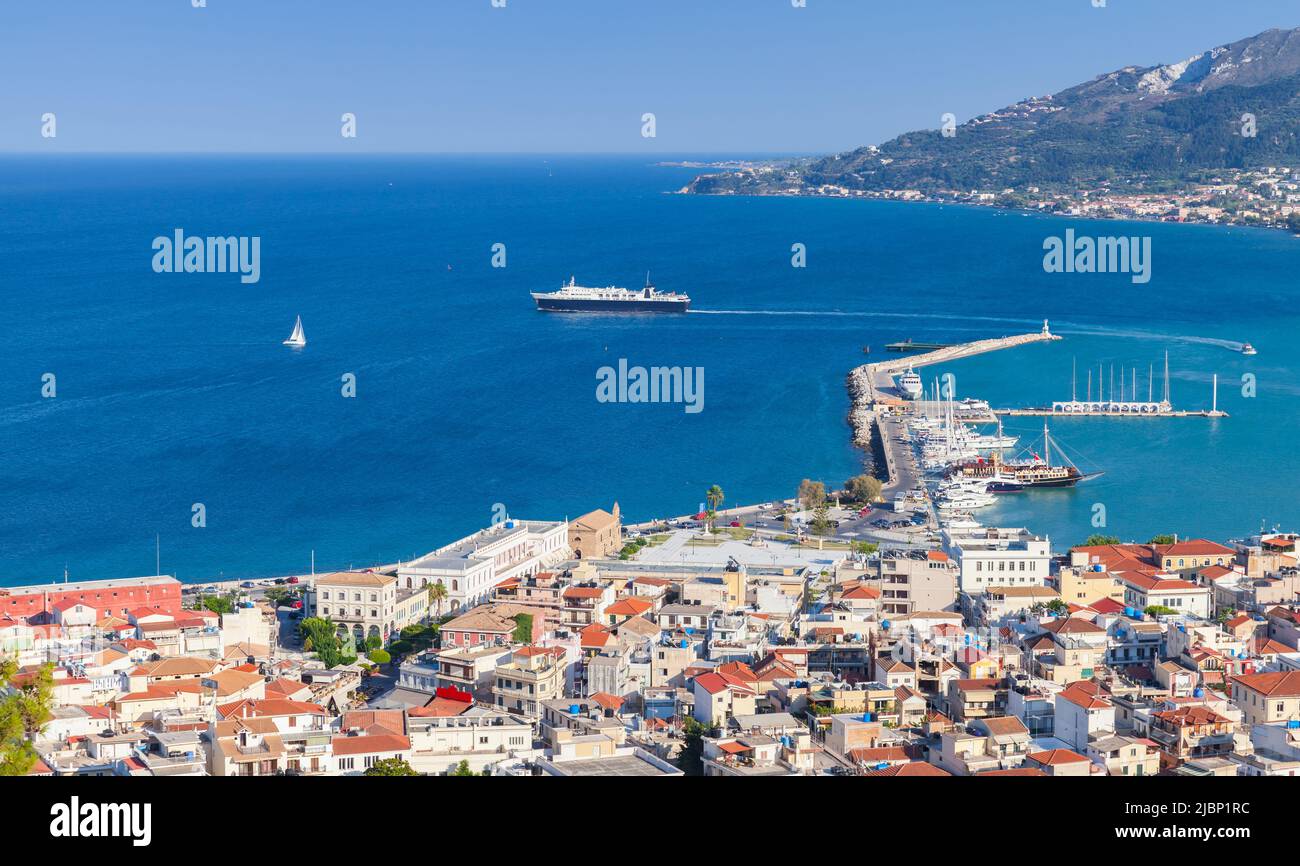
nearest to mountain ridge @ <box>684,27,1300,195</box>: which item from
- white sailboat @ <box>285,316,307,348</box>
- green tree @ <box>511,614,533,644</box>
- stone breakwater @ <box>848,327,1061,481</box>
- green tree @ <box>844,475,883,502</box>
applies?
stone breakwater @ <box>848,327,1061,481</box>

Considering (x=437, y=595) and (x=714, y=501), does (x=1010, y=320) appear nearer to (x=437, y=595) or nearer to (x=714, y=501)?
(x=714, y=501)

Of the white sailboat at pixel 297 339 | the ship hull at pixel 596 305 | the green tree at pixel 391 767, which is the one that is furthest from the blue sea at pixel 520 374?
the green tree at pixel 391 767

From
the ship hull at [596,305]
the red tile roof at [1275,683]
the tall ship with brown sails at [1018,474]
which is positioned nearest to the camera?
the red tile roof at [1275,683]

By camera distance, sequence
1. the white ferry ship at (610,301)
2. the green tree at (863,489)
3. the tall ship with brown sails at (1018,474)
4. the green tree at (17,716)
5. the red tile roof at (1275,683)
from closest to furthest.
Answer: the green tree at (17,716) → the red tile roof at (1275,683) → the green tree at (863,489) → the tall ship with brown sails at (1018,474) → the white ferry ship at (610,301)

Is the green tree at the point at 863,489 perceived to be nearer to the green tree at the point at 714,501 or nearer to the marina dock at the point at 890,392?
the marina dock at the point at 890,392

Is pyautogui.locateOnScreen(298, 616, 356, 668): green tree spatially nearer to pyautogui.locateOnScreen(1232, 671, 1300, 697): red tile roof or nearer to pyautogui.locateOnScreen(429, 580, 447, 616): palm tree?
pyautogui.locateOnScreen(429, 580, 447, 616): palm tree
